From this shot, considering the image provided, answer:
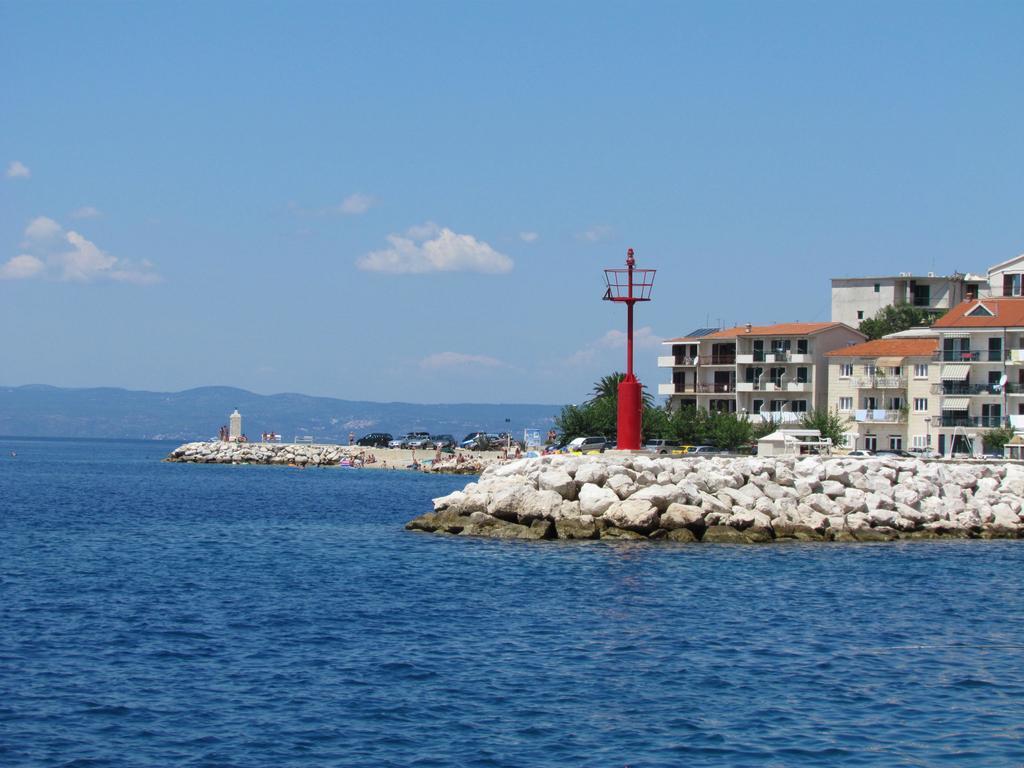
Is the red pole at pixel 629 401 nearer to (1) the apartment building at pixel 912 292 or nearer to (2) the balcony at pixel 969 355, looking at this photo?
(2) the balcony at pixel 969 355

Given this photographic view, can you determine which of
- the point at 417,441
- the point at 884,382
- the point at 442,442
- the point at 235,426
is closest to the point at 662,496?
the point at 884,382

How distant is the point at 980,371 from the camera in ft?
222

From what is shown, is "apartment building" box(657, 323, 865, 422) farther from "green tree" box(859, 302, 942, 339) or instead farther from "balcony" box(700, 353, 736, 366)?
"green tree" box(859, 302, 942, 339)

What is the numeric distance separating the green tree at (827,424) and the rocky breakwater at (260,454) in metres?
39.6

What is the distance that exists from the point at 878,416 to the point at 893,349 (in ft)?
12.3

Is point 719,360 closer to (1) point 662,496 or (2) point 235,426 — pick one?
(1) point 662,496

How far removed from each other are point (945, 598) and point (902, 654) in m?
6.29

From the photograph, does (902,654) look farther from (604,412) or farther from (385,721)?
(604,412)

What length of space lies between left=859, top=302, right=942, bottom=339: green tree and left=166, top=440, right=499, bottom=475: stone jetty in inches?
1040

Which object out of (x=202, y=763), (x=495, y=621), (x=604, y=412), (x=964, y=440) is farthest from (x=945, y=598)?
(x=604, y=412)

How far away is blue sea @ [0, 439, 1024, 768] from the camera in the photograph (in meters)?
16.7

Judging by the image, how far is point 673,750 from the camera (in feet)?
54.1

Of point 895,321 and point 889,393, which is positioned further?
point 895,321

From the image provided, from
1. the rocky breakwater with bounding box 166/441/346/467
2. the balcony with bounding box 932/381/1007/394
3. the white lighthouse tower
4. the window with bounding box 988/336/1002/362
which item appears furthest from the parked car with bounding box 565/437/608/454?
the white lighthouse tower
